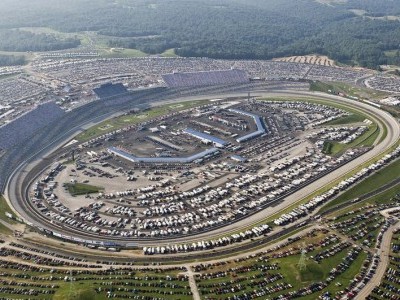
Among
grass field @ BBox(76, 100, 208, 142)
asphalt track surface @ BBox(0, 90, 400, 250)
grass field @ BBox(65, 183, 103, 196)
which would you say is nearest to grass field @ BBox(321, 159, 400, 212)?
asphalt track surface @ BBox(0, 90, 400, 250)

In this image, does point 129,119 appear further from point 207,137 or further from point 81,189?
point 81,189

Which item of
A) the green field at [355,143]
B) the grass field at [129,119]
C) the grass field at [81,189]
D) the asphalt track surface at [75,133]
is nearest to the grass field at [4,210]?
the asphalt track surface at [75,133]

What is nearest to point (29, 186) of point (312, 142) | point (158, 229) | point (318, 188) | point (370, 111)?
point (158, 229)

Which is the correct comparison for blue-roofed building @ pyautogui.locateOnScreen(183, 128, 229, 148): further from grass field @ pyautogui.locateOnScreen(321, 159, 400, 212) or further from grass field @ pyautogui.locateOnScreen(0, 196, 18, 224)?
grass field @ pyautogui.locateOnScreen(0, 196, 18, 224)

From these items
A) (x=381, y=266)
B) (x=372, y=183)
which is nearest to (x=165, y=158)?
(x=372, y=183)

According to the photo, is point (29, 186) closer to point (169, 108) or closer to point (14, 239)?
point (14, 239)

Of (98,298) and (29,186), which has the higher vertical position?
(98,298)
